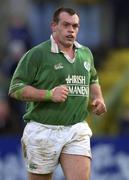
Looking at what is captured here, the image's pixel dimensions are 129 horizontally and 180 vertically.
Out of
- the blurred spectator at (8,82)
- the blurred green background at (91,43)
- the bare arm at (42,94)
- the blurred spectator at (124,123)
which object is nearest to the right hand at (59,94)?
the bare arm at (42,94)

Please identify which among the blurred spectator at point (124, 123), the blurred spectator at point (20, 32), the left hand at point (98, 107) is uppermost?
the left hand at point (98, 107)

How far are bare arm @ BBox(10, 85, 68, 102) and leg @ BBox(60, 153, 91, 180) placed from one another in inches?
23.3

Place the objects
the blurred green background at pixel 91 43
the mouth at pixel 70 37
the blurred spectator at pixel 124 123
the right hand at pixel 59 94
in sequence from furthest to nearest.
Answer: the blurred green background at pixel 91 43 → the blurred spectator at pixel 124 123 → the mouth at pixel 70 37 → the right hand at pixel 59 94

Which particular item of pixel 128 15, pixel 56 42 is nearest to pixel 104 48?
pixel 128 15

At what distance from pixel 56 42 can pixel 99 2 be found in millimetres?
9364

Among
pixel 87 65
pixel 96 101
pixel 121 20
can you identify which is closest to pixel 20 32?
pixel 121 20

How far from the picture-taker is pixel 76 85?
30.8 ft

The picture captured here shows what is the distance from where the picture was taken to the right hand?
9117mm

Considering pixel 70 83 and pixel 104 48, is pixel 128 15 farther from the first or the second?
pixel 70 83

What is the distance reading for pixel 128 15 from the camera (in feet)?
61.0

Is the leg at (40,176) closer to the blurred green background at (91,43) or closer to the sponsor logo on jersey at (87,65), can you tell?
the sponsor logo on jersey at (87,65)

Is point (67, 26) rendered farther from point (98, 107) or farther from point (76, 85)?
point (98, 107)

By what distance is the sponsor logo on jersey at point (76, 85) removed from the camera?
9.38 m

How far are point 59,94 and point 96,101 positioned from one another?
0.56 m
